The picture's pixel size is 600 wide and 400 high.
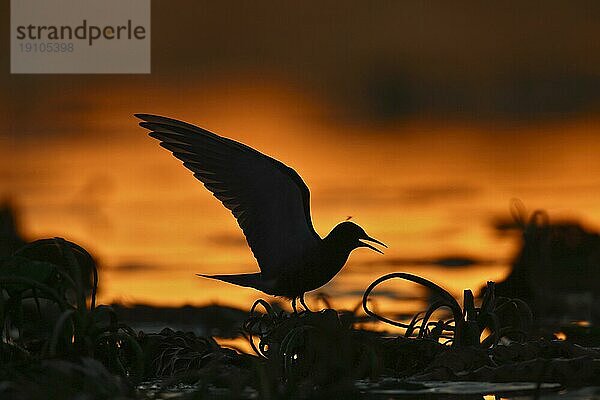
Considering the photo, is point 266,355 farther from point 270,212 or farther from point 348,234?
point 270,212

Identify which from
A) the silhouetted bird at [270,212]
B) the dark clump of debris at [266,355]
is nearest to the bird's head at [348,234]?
the silhouetted bird at [270,212]

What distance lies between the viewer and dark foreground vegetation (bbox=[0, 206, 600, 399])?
4.49 meters

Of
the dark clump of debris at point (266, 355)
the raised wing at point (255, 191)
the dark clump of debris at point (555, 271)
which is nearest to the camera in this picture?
the dark clump of debris at point (266, 355)

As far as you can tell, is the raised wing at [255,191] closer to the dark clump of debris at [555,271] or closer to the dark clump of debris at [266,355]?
the dark clump of debris at [555,271]

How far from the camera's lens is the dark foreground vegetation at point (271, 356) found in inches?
177

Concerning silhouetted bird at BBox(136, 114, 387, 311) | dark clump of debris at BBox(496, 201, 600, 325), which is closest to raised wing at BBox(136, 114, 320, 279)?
silhouetted bird at BBox(136, 114, 387, 311)

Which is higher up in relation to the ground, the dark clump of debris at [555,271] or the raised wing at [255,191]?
the raised wing at [255,191]

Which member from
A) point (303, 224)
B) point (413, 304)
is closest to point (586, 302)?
point (413, 304)

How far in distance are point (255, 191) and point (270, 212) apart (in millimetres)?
144

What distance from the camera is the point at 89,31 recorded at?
11.5 meters

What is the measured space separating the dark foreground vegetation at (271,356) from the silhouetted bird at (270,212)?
1810mm

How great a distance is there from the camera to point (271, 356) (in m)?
5.11

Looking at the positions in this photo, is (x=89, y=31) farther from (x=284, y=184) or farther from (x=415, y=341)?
(x=415, y=341)

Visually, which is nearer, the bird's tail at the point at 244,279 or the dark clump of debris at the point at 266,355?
the dark clump of debris at the point at 266,355
